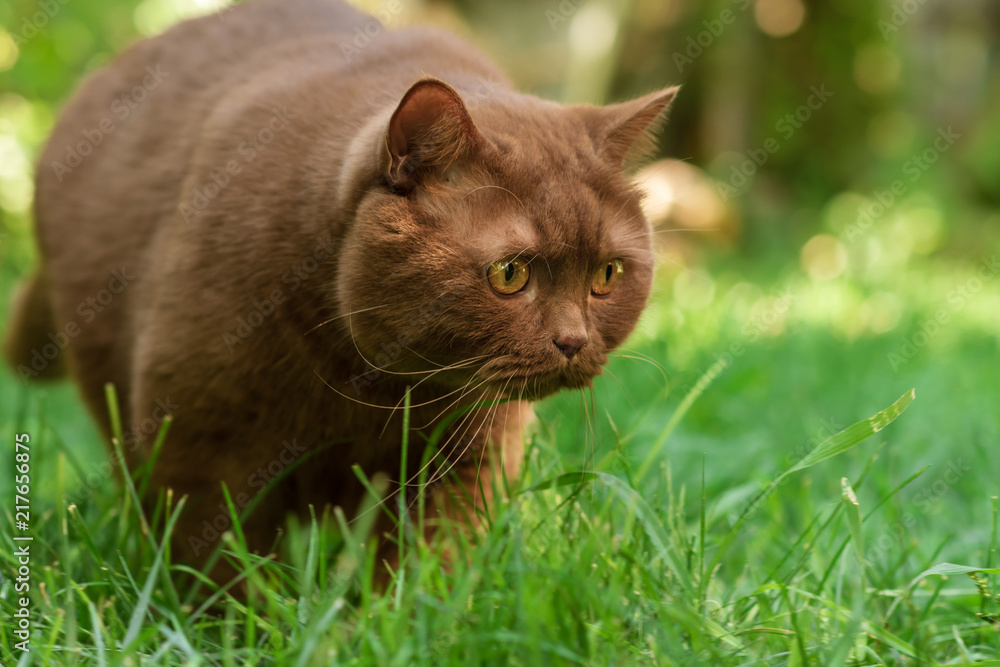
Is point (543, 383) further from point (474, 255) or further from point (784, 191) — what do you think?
point (784, 191)

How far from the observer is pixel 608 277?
1736 mm

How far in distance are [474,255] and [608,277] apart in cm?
32

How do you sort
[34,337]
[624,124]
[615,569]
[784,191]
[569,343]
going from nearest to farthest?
[615,569], [569,343], [624,124], [34,337], [784,191]

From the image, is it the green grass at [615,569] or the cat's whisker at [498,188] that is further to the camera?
the cat's whisker at [498,188]

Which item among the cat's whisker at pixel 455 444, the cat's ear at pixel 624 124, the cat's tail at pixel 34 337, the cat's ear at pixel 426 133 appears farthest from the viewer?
the cat's tail at pixel 34 337

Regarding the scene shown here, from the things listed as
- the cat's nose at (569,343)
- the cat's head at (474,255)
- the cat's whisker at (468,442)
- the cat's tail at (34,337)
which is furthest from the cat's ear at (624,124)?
the cat's tail at (34,337)

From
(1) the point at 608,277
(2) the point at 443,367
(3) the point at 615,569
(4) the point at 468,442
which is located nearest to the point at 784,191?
(1) the point at 608,277

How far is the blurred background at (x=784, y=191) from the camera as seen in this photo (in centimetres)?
279

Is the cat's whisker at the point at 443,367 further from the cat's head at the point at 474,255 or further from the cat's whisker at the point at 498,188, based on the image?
the cat's whisker at the point at 498,188

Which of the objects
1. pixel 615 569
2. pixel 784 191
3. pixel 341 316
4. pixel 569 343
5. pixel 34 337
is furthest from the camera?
pixel 784 191

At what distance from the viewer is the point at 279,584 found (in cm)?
148

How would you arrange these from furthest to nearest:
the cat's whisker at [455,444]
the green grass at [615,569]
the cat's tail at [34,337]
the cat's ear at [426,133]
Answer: the cat's tail at [34,337] → the cat's whisker at [455,444] → the cat's ear at [426,133] → the green grass at [615,569]

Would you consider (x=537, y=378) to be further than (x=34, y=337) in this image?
No

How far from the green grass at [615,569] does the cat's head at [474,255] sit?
221mm
